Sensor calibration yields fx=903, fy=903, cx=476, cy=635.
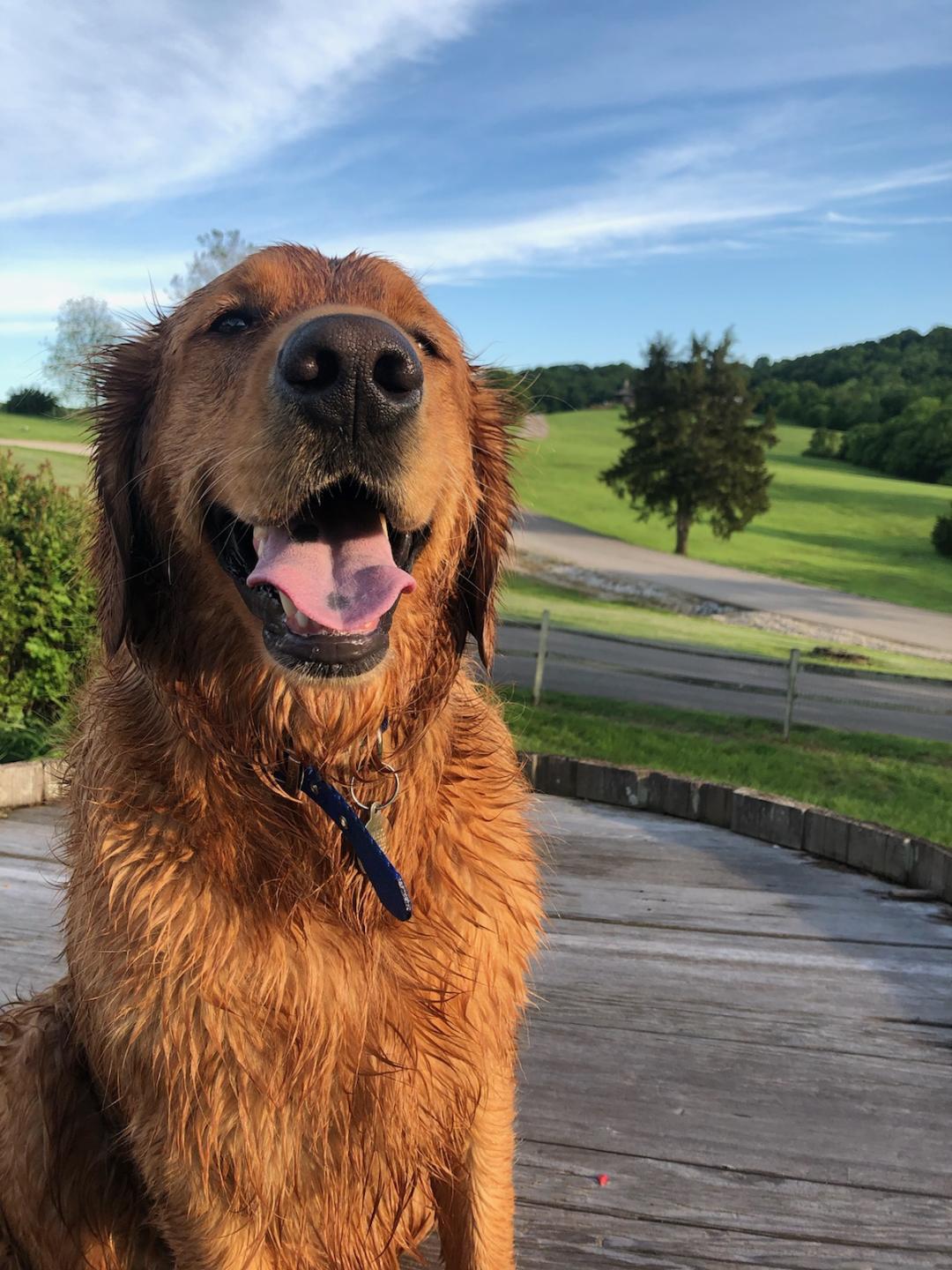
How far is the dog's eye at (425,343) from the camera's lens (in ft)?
6.75

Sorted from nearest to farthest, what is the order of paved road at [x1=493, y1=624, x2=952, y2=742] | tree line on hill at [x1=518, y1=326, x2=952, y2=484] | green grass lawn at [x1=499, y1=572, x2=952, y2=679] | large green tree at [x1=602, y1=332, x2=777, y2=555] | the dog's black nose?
1. the dog's black nose
2. paved road at [x1=493, y1=624, x2=952, y2=742]
3. green grass lawn at [x1=499, y1=572, x2=952, y2=679]
4. large green tree at [x1=602, y1=332, x2=777, y2=555]
5. tree line on hill at [x1=518, y1=326, x2=952, y2=484]

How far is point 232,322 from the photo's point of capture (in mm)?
1964

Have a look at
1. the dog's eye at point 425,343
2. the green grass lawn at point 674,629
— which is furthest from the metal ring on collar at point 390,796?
the green grass lawn at point 674,629

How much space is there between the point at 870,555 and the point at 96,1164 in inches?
1755

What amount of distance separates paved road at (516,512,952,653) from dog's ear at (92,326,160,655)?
22.3 m

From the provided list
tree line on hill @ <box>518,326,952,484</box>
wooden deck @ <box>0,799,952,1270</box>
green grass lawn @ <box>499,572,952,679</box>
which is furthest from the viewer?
tree line on hill @ <box>518,326,952,484</box>

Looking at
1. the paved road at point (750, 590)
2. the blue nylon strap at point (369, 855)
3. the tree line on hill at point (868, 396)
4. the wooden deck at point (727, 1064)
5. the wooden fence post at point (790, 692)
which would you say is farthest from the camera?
the tree line on hill at point (868, 396)

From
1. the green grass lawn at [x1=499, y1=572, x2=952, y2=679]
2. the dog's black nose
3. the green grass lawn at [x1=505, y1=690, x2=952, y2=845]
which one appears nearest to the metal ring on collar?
the dog's black nose

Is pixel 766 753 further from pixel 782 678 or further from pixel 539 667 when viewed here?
pixel 782 678

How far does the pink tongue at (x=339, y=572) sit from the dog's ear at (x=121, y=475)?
346 mm

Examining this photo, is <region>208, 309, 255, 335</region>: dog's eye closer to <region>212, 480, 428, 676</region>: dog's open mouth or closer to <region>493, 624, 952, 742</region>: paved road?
<region>212, 480, 428, 676</region>: dog's open mouth

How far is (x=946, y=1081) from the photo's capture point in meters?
2.34

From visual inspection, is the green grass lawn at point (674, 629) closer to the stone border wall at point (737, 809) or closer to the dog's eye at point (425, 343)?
the stone border wall at point (737, 809)

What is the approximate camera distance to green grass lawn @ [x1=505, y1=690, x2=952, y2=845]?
8.02m
